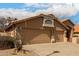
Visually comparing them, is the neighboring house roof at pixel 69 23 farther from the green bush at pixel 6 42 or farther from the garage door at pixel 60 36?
the green bush at pixel 6 42

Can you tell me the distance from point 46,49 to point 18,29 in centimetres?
274

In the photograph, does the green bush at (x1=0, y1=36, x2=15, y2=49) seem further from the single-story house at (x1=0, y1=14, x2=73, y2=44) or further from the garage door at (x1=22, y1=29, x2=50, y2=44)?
the garage door at (x1=22, y1=29, x2=50, y2=44)

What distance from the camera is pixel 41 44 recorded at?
51.0ft

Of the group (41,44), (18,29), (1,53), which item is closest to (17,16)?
(18,29)

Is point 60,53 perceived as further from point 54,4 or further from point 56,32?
point 56,32

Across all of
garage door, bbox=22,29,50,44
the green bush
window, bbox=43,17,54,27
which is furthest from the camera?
window, bbox=43,17,54,27

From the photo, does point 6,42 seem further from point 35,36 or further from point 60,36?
point 60,36

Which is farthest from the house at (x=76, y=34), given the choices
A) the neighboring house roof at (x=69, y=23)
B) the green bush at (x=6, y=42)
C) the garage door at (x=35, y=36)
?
the green bush at (x=6, y=42)

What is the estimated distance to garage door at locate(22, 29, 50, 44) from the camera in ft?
51.2

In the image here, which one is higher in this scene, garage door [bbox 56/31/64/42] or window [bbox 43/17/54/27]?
window [bbox 43/17/54/27]

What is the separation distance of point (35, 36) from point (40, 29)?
2.78 feet

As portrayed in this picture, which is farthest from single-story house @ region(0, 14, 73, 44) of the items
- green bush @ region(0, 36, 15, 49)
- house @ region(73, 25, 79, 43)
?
green bush @ region(0, 36, 15, 49)

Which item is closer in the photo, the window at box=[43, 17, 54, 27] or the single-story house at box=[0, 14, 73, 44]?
the single-story house at box=[0, 14, 73, 44]

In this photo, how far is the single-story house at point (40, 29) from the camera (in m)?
15.4
